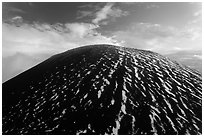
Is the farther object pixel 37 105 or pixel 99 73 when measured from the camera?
pixel 99 73

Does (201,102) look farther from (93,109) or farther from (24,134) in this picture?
(24,134)

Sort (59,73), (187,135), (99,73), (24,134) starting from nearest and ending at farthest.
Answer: (187,135)
(24,134)
(99,73)
(59,73)

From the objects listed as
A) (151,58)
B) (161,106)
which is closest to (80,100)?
(161,106)

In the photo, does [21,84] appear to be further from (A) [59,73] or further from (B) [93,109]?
(B) [93,109]

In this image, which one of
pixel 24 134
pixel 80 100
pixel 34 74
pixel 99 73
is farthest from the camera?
pixel 34 74

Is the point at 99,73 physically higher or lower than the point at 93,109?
→ higher

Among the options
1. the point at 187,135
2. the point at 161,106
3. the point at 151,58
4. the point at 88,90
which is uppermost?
the point at 151,58

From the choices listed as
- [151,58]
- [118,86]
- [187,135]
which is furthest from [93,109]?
[151,58]
